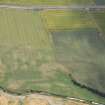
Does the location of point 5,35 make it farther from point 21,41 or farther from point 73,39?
point 73,39

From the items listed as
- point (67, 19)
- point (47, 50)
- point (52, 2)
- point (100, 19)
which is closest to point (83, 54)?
point (47, 50)

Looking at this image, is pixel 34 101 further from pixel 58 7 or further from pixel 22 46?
pixel 58 7

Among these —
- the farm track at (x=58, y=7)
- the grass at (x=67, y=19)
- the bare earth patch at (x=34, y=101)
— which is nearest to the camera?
the bare earth patch at (x=34, y=101)

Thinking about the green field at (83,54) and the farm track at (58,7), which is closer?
the green field at (83,54)

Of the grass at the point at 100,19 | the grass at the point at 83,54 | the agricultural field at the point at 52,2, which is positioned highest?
the agricultural field at the point at 52,2

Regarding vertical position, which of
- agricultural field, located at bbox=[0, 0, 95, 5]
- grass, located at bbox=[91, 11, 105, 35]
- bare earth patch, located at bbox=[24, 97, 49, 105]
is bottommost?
bare earth patch, located at bbox=[24, 97, 49, 105]

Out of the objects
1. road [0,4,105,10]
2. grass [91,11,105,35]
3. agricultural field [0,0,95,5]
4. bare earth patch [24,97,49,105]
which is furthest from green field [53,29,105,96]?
agricultural field [0,0,95,5]

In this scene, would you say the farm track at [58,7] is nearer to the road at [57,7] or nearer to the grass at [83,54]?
the road at [57,7]

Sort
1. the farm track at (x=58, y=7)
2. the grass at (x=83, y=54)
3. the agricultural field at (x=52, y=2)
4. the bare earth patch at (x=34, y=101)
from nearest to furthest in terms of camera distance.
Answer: the bare earth patch at (x=34, y=101), the grass at (x=83, y=54), the farm track at (x=58, y=7), the agricultural field at (x=52, y=2)

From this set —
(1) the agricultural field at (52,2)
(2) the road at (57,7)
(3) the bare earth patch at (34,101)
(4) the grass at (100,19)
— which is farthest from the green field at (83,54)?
(1) the agricultural field at (52,2)

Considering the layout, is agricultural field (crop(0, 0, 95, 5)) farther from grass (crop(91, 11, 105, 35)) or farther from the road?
grass (crop(91, 11, 105, 35))
